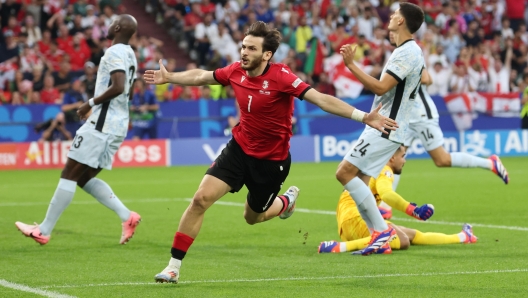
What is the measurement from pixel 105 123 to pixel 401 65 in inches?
126

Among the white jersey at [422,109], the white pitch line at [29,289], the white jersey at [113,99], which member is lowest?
the white jersey at [422,109]

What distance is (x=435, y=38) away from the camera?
28.5m

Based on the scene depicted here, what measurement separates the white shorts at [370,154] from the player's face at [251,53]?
6.54 ft

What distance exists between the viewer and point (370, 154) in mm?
9078

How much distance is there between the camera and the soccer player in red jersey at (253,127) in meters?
7.34

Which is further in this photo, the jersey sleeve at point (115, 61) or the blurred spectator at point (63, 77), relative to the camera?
the blurred spectator at point (63, 77)

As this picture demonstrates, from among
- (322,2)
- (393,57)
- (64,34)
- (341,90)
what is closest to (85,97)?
(64,34)

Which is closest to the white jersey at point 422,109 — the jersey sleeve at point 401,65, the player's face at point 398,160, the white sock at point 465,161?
the white sock at point 465,161

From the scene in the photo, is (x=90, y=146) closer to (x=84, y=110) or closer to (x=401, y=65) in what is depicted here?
(x=84, y=110)

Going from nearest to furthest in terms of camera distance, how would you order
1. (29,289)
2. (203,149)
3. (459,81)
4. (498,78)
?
(29,289)
(203,149)
(459,81)
(498,78)

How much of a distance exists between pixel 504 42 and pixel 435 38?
2.40 metres

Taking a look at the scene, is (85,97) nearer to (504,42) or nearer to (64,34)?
(64,34)

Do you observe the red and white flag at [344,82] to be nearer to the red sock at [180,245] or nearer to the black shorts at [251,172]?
the black shorts at [251,172]

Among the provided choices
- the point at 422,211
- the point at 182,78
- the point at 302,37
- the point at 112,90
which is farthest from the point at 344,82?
the point at 182,78
